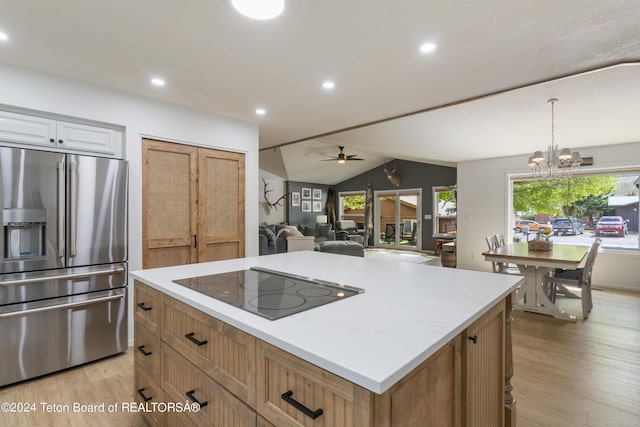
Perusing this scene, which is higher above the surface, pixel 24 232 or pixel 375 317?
pixel 24 232

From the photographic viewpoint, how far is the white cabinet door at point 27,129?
2395 millimetres

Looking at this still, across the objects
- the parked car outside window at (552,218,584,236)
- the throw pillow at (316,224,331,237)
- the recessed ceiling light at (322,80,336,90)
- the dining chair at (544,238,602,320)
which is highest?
→ the recessed ceiling light at (322,80,336,90)


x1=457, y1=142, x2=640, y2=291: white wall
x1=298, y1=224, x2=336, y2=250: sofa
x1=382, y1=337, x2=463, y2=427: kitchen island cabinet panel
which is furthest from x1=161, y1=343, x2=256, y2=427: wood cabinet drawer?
x1=298, y1=224, x2=336, y2=250: sofa

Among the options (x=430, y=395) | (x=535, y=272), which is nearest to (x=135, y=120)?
(x=430, y=395)

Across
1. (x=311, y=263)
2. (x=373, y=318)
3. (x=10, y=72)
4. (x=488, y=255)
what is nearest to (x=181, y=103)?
(x=10, y=72)

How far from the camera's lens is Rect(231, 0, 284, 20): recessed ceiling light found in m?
1.65

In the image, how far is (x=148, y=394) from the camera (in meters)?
1.74

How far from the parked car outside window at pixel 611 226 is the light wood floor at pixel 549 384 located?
2919mm

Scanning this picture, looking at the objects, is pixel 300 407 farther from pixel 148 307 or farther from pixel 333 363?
pixel 148 307

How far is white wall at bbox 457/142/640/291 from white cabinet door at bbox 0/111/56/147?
6990 millimetres

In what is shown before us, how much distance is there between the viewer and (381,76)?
2.62 meters

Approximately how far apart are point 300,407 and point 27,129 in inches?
120

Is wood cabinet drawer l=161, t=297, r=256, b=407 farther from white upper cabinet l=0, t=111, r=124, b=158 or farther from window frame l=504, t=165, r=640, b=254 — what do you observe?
window frame l=504, t=165, r=640, b=254

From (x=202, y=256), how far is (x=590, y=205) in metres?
6.83
